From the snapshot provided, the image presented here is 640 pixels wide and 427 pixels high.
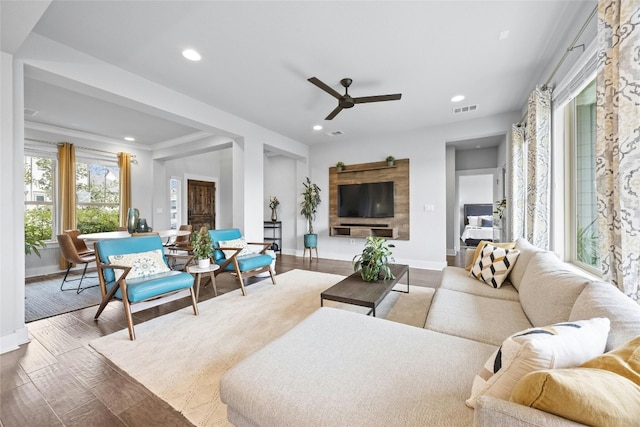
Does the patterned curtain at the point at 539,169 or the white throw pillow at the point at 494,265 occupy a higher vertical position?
the patterned curtain at the point at 539,169

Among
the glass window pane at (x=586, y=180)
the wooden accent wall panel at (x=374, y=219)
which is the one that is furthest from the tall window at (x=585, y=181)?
the wooden accent wall panel at (x=374, y=219)

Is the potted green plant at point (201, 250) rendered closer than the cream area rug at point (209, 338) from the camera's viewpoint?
No

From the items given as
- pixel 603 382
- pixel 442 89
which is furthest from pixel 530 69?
pixel 603 382

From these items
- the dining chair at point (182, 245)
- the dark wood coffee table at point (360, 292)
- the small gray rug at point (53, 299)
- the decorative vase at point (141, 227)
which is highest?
the decorative vase at point (141, 227)

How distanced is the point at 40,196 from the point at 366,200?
6.18m

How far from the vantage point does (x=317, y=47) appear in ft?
8.36

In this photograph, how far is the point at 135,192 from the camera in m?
5.96

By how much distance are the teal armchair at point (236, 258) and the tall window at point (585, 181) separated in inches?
140

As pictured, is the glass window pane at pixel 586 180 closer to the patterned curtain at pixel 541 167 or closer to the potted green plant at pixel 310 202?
the patterned curtain at pixel 541 167

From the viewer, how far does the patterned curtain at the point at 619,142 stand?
125cm

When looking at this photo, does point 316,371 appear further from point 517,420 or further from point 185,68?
point 185,68

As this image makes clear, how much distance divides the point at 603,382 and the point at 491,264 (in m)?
2.18

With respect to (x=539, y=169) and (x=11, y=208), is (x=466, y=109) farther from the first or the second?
(x=11, y=208)

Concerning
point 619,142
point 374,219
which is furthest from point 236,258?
point 619,142
